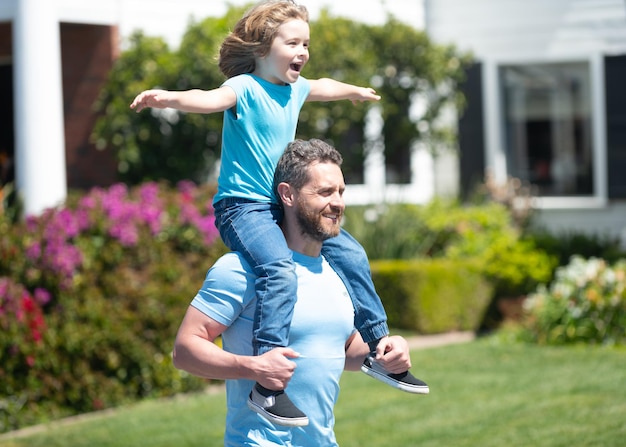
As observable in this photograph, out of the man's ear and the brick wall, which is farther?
the brick wall

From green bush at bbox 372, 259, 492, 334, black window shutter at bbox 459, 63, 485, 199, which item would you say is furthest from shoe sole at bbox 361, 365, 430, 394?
black window shutter at bbox 459, 63, 485, 199

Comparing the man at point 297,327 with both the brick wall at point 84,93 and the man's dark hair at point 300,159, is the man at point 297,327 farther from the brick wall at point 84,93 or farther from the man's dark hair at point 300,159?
the brick wall at point 84,93

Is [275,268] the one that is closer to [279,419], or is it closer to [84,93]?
[279,419]

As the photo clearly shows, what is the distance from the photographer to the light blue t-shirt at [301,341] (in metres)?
3.14

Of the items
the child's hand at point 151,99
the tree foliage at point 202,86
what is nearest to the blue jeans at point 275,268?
the child's hand at point 151,99

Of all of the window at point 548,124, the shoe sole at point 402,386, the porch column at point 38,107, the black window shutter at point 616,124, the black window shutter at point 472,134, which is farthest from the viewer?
the window at point 548,124

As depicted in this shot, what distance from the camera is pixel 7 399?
24.7 ft

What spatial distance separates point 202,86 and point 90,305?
3.41 meters

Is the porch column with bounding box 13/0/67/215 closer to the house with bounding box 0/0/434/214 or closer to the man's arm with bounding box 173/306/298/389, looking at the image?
the house with bounding box 0/0/434/214

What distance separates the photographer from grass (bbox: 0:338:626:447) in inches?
258

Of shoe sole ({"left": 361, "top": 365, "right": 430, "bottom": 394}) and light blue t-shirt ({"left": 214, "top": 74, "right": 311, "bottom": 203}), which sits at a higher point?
light blue t-shirt ({"left": 214, "top": 74, "right": 311, "bottom": 203})

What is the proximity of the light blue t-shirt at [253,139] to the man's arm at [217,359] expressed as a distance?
42cm

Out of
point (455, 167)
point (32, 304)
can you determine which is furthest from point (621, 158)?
point (32, 304)

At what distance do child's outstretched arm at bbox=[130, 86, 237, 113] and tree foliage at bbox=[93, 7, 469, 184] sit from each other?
7.12 metres
